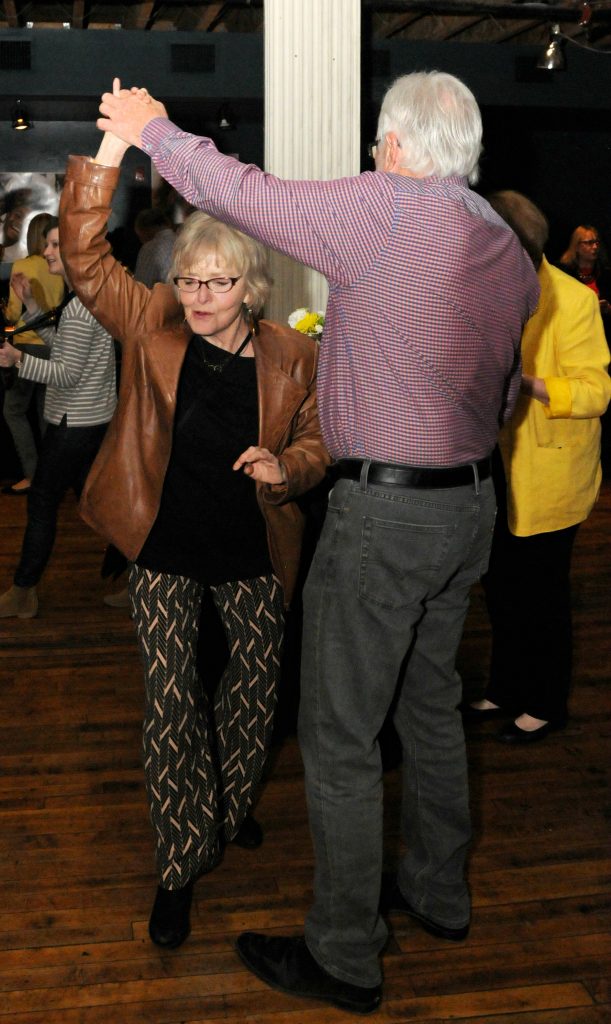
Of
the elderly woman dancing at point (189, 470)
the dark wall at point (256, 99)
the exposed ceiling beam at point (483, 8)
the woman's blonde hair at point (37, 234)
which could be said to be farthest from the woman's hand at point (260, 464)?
the exposed ceiling beam at point (483, 8)

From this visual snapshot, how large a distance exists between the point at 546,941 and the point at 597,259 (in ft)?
17.1

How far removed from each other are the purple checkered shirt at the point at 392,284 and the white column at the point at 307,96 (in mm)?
2001

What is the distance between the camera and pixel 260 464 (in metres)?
2.23

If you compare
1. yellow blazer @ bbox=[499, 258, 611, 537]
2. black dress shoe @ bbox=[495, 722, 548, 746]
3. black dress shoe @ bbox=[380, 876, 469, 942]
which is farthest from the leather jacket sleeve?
black dress shoe @ bbox=[495, 722, 548, 746]

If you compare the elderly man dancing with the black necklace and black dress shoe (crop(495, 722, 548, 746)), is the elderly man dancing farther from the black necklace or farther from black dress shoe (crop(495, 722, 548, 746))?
black dress shoe (crop(495, 722, 548, 746))

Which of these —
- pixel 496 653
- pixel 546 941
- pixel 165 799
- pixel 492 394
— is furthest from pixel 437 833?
pixel 496 653

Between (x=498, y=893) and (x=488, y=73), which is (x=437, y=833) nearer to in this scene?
(x=498, y=893)

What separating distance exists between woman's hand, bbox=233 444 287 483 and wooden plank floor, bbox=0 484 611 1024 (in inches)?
41.8

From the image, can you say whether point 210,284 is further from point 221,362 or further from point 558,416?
point 558,416

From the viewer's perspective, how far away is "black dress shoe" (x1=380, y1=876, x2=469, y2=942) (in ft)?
8.18

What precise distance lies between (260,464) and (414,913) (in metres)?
1.09

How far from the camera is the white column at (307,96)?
389 centimetres

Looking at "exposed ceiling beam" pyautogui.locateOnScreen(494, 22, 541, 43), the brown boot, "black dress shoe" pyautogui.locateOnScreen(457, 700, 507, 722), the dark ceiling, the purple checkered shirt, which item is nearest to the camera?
the purple checkered shirt

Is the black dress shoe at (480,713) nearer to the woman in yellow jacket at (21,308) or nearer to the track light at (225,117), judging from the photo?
the woman in yellow jacket at (21,308)
